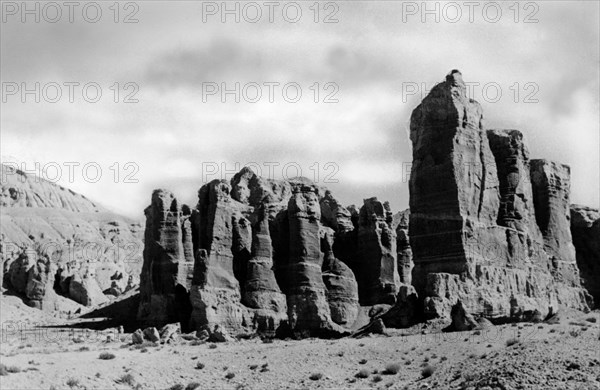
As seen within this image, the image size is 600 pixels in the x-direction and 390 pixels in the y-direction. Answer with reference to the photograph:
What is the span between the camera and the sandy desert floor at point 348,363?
1404 inches

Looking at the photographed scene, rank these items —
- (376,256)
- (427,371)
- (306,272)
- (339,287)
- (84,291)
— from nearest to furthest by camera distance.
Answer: (427,371), (306,272), (339,287), (376,256), (84,291)

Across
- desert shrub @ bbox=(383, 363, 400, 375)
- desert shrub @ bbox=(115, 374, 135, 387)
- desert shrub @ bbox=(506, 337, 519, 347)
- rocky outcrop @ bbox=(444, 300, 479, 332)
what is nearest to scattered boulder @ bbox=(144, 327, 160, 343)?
desert shrub @ bbox=(115, 374, 135, 387)

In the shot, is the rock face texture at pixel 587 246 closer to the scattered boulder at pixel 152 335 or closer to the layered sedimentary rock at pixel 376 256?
the layered sedimentary rock at pixel 376 256

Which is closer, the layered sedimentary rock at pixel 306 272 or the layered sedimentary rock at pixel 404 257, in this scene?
the layered sedimentary rock at pixel 306 272

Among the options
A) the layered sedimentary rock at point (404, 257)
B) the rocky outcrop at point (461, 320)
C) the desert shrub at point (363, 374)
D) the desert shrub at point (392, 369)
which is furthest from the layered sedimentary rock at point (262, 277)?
the desert shrub at point (392, 369)

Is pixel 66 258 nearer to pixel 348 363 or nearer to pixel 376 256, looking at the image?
pixel 376 256

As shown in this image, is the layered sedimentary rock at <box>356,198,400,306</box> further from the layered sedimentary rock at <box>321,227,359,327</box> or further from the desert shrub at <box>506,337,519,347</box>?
the desert shrub at <box>506,337,519,347</box>

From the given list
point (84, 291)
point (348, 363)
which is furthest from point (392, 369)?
point (84, 291)

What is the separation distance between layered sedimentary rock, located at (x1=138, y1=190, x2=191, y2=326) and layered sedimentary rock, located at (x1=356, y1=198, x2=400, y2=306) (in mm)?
13972

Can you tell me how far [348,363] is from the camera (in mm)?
43875

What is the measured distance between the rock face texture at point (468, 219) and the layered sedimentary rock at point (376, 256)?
13846mm

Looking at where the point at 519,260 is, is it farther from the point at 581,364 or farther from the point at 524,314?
the point at 581,364

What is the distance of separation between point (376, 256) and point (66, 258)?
5562 centimetres

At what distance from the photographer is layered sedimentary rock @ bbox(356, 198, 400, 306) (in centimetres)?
7144
